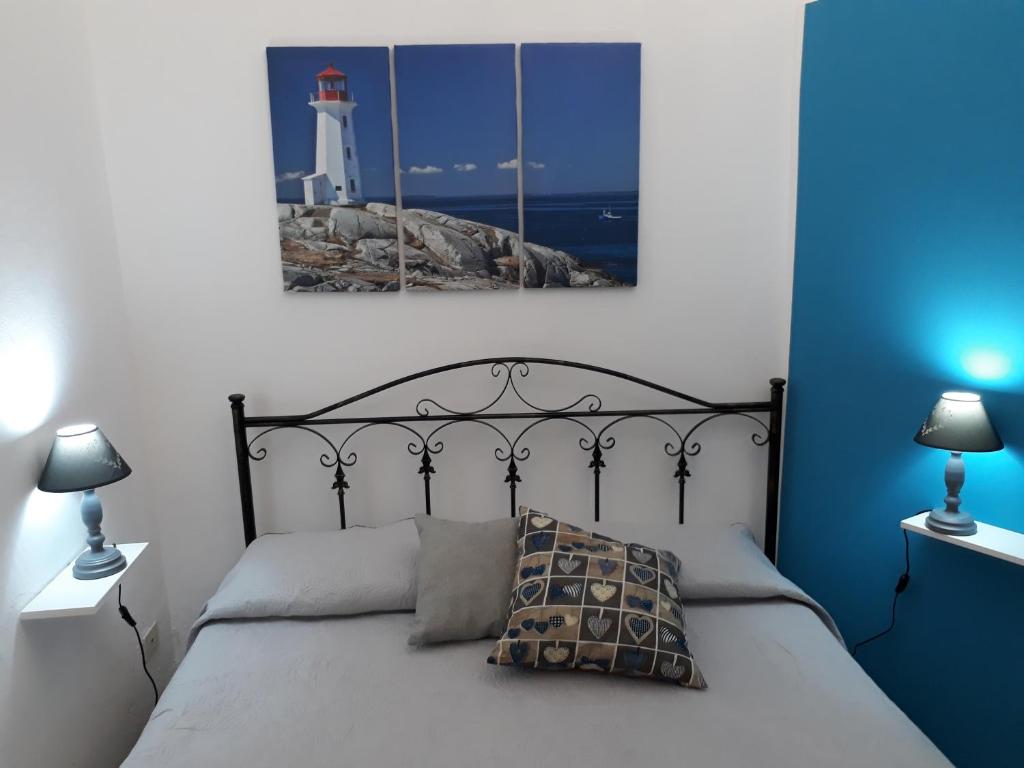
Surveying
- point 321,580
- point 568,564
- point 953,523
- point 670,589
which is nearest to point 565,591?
point 568,564

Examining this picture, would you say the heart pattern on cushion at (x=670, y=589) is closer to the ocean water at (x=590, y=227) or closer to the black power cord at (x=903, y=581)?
the black power cord at (x=903, y=581)

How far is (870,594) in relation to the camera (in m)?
2.31

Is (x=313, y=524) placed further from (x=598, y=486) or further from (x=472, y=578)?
(x=598, y=486)

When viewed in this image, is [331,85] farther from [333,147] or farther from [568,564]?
[568,564]

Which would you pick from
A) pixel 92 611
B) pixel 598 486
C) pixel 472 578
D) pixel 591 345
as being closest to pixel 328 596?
pixel 472 578

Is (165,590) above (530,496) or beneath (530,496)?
beneath

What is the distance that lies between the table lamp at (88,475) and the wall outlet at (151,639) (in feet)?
2.02

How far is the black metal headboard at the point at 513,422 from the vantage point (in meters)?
2.53

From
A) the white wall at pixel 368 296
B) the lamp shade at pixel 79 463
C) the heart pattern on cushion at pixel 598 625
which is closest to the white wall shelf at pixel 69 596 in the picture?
the lamp shade at pixel 79 463

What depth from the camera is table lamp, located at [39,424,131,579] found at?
178 centimetres

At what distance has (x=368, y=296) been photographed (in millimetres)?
2510

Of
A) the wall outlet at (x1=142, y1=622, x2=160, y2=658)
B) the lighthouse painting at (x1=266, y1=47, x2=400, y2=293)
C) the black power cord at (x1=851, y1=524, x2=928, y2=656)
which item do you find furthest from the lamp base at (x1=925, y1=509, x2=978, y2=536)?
the wall outlet at (x1=142, y1=622, x2=160, y2=658)

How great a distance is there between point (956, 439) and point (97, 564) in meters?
2.25

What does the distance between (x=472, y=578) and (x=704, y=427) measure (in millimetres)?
1138
